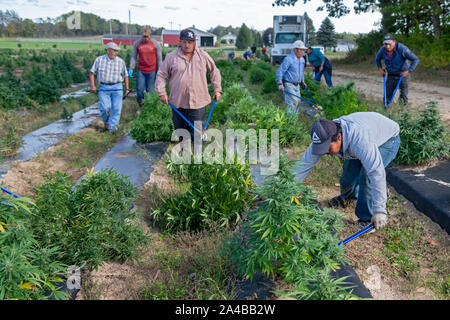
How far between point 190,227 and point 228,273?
1.03 meters

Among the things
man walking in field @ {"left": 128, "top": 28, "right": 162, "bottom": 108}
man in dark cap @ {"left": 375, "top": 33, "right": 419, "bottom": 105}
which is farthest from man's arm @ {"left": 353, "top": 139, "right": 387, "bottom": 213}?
man walking in field @ {"left": 128, "top": 28, "right": 162, "bottom": 108}

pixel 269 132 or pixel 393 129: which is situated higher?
pixel 393 129

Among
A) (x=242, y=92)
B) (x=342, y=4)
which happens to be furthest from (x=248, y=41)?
(x=242, y=92)

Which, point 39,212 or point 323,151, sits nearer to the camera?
point 39,212

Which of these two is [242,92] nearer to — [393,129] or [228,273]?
[393,129]

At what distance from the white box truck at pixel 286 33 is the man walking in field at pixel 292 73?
54.9ft

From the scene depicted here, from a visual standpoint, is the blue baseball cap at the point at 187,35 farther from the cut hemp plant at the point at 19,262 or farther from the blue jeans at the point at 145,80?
the blue jeans at the point at 145,80

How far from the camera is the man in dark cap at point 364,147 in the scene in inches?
124

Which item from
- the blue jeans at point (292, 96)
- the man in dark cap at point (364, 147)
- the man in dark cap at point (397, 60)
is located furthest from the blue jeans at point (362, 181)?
the man in dark cap at point (397, 60)

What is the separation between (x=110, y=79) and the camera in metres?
7.42

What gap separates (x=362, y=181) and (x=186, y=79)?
2725mm

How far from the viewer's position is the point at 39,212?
115 inches

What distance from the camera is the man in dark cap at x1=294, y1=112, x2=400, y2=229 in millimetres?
3158

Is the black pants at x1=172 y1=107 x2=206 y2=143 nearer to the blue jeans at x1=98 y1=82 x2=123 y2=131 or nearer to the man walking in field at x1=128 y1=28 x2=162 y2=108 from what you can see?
the blue jeans at x1=98 y1=82 x2=123 y2=131
